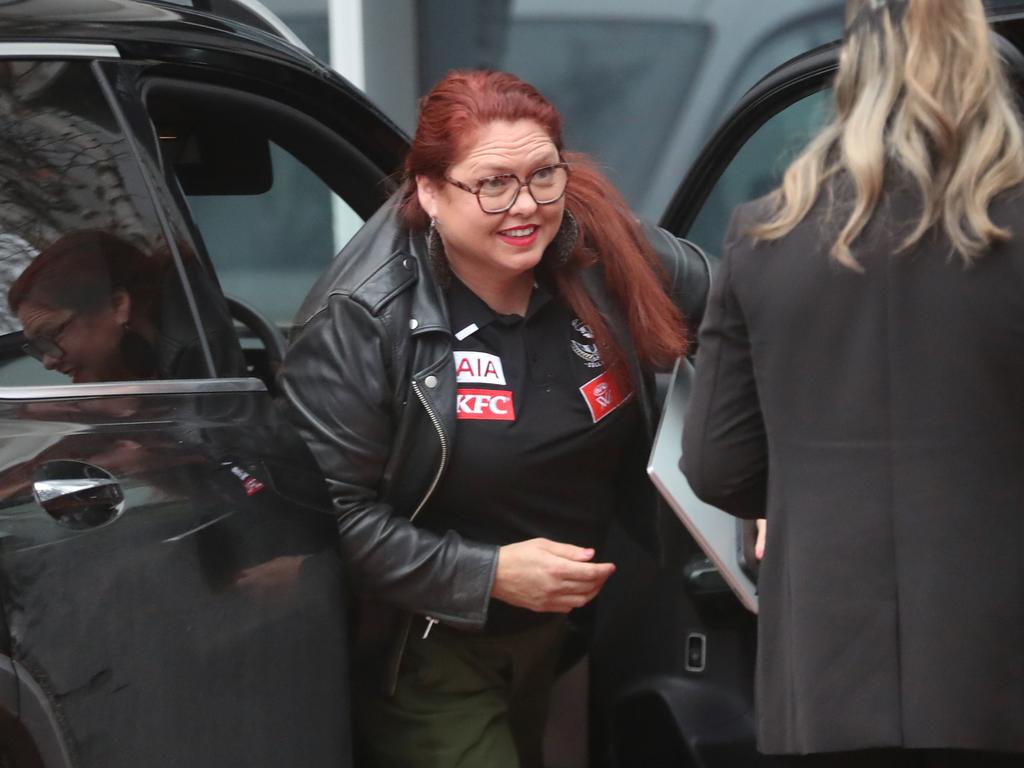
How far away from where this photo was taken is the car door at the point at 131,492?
205 centimetres

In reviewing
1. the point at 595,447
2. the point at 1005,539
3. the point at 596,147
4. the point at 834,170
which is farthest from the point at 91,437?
the point at 596,147

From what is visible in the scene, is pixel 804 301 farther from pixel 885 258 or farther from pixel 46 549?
pixel 46 549

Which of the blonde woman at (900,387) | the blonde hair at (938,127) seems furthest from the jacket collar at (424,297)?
the blonde hair at (938,127)

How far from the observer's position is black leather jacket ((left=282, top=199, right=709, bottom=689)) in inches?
98.0

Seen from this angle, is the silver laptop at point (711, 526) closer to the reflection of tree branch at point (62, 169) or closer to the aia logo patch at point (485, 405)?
the aia logo patch at point (485, 405)

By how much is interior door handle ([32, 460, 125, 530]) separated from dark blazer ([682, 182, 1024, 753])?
2.73ft

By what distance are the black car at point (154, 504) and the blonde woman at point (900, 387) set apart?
0.31 metres

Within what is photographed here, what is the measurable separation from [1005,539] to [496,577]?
898 mm

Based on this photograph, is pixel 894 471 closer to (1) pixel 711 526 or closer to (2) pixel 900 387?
(2) pixel 900 387

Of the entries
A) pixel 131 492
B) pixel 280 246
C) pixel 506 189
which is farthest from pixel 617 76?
pixel 131 492

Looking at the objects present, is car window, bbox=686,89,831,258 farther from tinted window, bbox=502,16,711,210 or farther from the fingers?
the fingers

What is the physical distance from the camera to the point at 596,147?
681 centimetres

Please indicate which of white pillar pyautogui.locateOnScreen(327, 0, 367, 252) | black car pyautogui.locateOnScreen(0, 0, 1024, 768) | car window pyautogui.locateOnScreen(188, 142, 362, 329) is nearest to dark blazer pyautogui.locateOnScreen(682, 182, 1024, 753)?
black car pyautogui.locateOnScreen(0, 0, 1024, 768)

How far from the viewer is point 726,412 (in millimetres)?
1991
